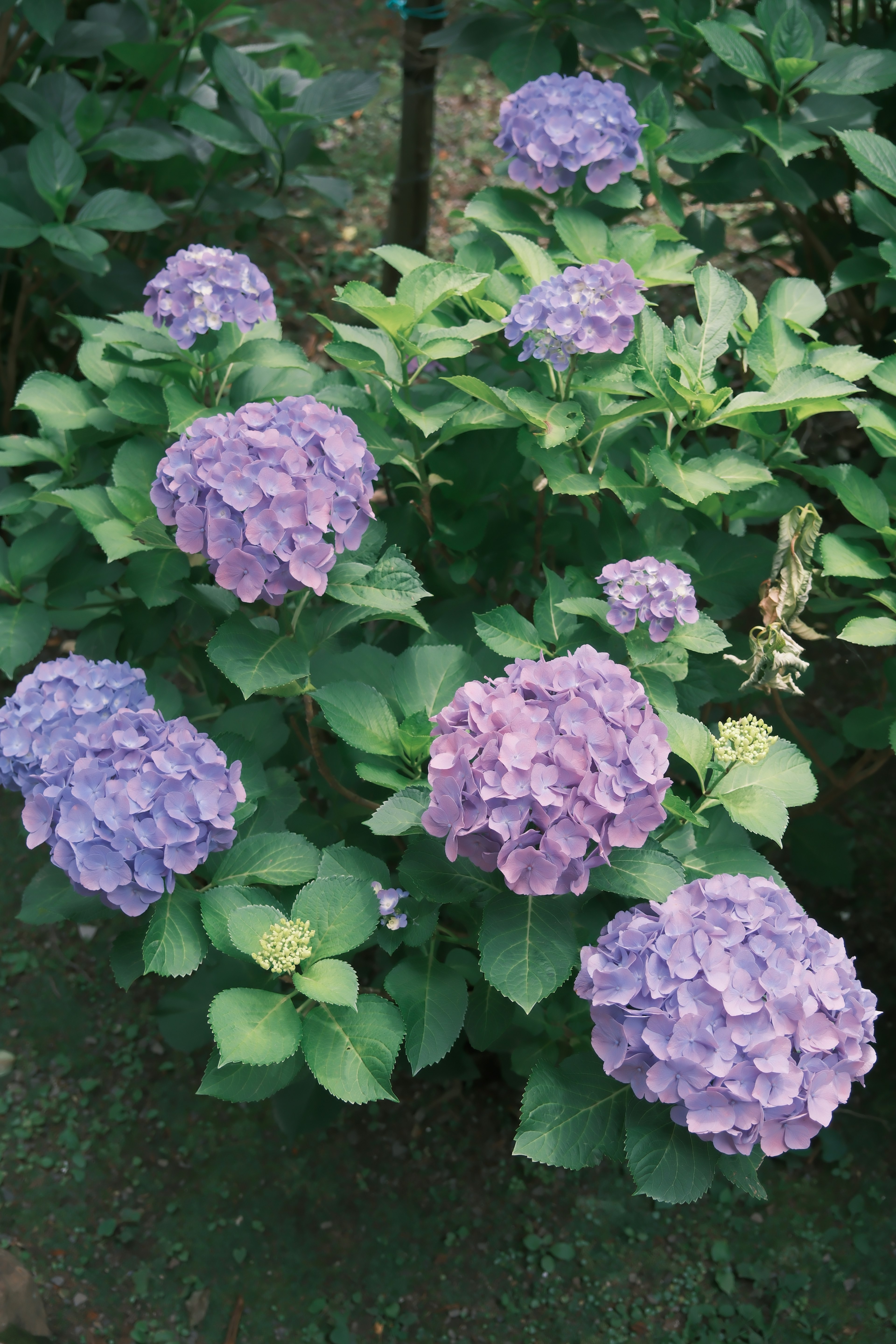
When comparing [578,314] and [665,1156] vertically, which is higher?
[578,314]

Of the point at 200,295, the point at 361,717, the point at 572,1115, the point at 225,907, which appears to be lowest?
the point at 572,1115

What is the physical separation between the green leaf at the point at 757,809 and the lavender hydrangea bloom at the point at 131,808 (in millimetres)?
743

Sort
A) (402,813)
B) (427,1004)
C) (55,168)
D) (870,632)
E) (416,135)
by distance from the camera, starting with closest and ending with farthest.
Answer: (402,813) < (427,1004) < (870,632) < (55,168) < (416,135)

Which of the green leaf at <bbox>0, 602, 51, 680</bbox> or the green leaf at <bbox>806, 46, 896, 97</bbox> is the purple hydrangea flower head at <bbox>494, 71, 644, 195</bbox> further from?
the green leaf at <bbox>0, 602, 51, 680</bbox>

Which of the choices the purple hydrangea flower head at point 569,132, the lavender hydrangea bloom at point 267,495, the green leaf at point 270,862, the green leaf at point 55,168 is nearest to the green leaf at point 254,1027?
the green leaf at point 270,862

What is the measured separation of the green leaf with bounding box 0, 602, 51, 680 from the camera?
6.88 feet

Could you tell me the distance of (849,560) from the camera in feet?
6.48

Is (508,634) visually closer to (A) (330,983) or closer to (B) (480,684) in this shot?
(B) (480,684)

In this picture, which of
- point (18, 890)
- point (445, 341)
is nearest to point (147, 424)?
point (445, 341)

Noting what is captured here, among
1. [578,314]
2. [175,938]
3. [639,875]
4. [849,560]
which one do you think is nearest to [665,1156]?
[639,875]

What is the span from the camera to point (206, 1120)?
2.56 metres

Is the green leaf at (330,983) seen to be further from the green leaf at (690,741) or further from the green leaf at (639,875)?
the green leaf at (690,741)

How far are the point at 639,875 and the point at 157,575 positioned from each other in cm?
101

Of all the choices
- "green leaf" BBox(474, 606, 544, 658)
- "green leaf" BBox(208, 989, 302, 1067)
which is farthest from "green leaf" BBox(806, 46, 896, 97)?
"green leaf" BBox(208, 989, 302, 1067)
